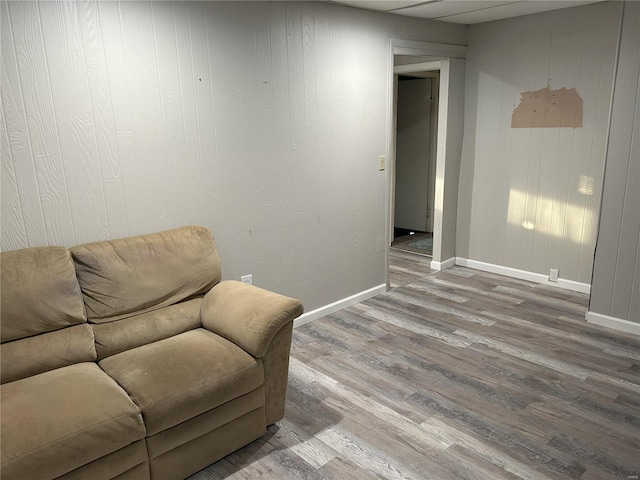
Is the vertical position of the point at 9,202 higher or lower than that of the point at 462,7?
lower

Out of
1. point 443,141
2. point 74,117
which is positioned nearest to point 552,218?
point 443,141

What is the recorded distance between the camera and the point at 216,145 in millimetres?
2943

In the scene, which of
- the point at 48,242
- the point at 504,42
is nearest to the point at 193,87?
the point at 48,242

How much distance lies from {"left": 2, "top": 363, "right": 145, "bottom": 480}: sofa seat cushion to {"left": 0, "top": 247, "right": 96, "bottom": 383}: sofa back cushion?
12 centimetres

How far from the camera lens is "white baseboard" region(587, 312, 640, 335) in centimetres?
341

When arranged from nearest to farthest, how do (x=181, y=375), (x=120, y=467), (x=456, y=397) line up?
1. (x=120, y=467)
2. (x=181, y=375)
3. (x=456, y=397)

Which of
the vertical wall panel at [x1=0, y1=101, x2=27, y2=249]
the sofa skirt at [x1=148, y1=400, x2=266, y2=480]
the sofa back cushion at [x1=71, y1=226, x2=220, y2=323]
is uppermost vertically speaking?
the vertical wall panel at [x1=0, y1=101, x2=27, y2=249]

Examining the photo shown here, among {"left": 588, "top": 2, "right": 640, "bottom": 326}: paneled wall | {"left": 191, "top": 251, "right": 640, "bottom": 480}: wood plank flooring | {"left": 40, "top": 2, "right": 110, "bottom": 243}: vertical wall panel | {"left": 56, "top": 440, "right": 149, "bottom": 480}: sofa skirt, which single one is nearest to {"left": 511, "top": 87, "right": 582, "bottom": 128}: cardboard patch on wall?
{"left": 588, "top": 2, "right": 640, "bottom": 326}: paneled wall

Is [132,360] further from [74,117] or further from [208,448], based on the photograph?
[74,117]

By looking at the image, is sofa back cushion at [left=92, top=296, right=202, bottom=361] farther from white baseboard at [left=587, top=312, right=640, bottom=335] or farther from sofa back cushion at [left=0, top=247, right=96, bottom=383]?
white baseboard at [left=587, top=312, right=640, bottom=335]

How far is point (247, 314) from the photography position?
2.31 metres

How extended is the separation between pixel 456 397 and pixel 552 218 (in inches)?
93.0

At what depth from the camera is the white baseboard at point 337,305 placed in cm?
368

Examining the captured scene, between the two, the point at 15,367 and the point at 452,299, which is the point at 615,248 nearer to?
the point at 452,299
